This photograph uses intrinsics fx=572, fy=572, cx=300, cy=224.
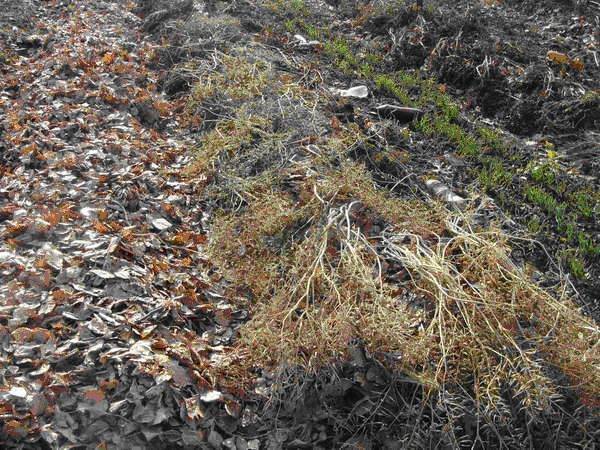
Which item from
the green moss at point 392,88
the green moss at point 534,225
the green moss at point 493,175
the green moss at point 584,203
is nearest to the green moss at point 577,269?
the green moss at point 534,225

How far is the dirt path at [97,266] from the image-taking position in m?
2.53

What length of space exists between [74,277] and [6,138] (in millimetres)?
2222

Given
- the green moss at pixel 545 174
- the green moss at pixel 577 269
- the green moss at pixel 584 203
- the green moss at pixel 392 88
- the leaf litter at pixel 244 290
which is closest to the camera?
the leaf litter at pixel 244 290

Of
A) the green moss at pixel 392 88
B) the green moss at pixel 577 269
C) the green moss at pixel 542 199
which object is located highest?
the green moss at pixel 392 88

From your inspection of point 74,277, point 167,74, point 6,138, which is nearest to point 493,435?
point 74,277

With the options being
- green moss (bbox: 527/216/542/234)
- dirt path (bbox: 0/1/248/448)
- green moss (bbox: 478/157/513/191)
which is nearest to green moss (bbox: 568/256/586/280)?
green moss (bbox: 527/216/542/234)

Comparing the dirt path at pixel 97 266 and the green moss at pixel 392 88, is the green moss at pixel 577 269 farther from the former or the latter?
the green moss at pixel 392 88

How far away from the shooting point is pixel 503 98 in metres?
5.66

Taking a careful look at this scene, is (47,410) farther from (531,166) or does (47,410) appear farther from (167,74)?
(167,74)

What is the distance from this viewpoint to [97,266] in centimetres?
324

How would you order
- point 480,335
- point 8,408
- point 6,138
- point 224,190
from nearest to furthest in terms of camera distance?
point 8,408
point 480,335
point 224,190
point 6,138

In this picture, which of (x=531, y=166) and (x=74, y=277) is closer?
(x=74, y=277)

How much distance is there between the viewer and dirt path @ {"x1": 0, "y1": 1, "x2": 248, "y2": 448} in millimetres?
2527

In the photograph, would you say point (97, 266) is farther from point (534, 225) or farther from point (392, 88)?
point (392, 88)
